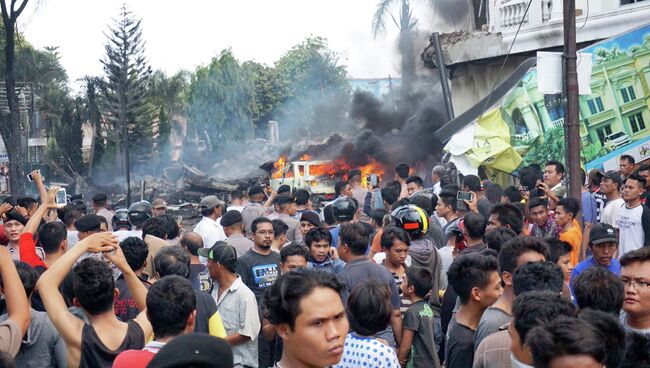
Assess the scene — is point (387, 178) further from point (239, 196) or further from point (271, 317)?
point (271, 317)

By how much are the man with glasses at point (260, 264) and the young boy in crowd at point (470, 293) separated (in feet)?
8.30

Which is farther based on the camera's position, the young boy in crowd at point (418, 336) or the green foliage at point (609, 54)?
the green foliage at point (609, 54)

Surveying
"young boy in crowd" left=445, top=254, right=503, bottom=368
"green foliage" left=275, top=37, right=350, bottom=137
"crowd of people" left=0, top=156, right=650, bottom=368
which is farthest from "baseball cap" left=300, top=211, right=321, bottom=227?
"green foliage" left=275, top=37, right=350, bottom=137

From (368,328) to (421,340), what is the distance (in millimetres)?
1110

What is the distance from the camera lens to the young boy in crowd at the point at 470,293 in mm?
5398

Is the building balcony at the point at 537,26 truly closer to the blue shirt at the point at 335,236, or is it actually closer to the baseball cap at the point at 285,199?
the baseball cap at the point at 285,199

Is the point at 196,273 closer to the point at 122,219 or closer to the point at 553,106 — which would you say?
the point at 122,219

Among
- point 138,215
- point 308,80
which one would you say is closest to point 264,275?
point 138,215

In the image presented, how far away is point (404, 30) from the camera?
125 feet

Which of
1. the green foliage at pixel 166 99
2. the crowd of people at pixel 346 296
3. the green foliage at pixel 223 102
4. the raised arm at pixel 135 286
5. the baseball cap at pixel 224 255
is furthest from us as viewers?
the green foliage at pixel 223 102

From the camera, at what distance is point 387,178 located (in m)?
28.5

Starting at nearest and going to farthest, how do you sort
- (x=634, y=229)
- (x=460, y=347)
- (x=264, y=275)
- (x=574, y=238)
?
1. (x=460, y=347)
2. (x=264, y=275)
3. (x=574, y=238)
4. (x=634, y=229)

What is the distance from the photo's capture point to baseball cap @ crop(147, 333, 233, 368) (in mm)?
2932

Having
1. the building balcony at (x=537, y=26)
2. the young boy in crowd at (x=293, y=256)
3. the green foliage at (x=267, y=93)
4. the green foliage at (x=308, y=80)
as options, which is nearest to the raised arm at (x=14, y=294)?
the young boy in crowd at (x=293, y=256)
